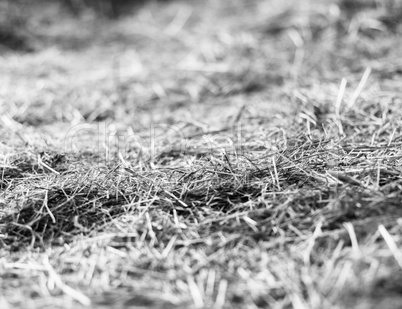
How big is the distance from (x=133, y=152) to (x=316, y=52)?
143cm

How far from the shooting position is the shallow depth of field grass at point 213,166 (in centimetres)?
137

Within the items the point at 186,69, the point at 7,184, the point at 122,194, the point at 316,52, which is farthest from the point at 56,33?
the point at 122,194

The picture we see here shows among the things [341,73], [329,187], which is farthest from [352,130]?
[341,73]

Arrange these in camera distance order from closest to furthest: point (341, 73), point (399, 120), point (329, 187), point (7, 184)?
1. point (329, 187)
2. point (7, 184)
3. point (399, 120)
4. point (341, 73)

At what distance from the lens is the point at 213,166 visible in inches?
73.6

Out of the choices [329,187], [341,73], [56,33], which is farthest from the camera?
Result: [56,33]

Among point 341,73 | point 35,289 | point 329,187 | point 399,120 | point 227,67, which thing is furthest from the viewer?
point 227,67

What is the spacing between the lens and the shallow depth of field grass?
1373 mm

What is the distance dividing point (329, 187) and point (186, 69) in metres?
1.67

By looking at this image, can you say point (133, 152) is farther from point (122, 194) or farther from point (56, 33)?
point (56, 33)

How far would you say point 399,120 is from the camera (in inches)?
83.6

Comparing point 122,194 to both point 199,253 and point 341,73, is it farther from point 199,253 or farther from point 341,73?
point 341,73

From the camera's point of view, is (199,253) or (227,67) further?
(227,67)

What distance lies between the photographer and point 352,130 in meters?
2.16
